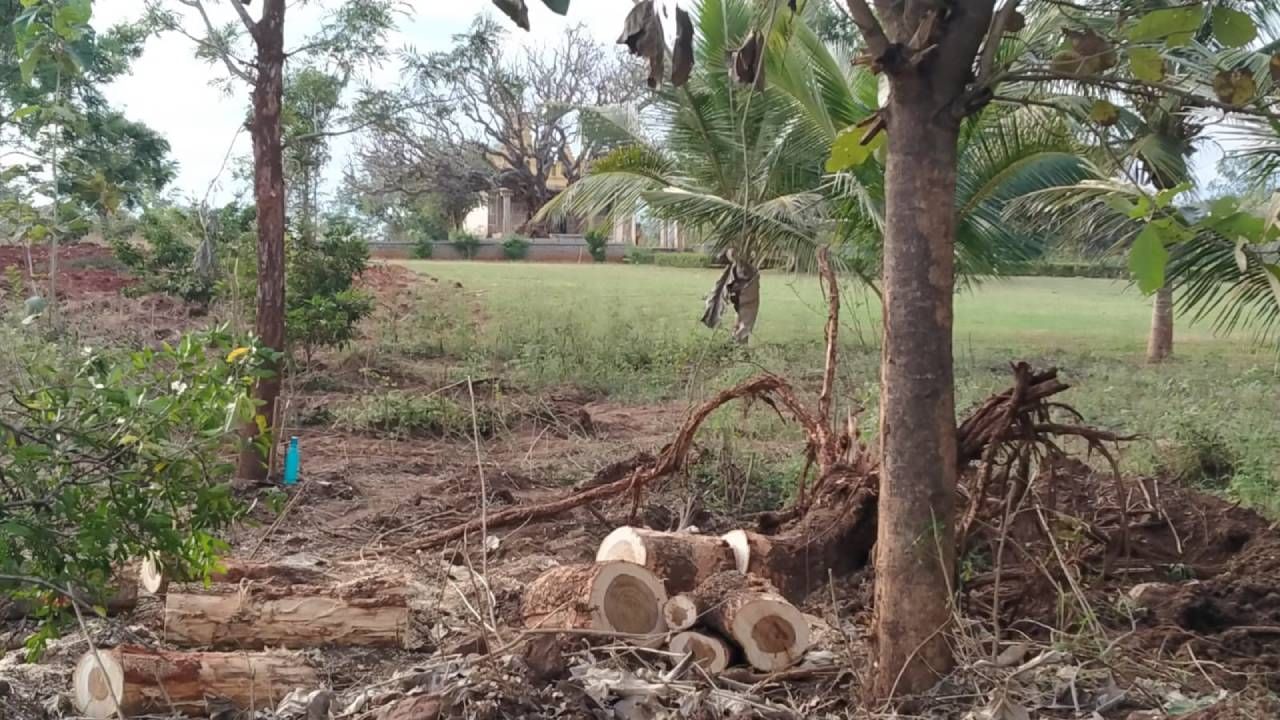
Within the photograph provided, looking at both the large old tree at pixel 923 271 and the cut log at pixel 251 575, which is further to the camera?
the cut log at pixel 251 575

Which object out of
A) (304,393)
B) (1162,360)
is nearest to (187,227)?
(304,393)

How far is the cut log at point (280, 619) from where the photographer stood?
4441 millimetres

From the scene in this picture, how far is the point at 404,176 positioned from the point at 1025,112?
28.7m

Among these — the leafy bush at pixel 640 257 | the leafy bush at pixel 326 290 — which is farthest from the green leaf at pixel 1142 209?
the leafy bush at pixel 640 257

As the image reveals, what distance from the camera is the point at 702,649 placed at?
4250 millimetres

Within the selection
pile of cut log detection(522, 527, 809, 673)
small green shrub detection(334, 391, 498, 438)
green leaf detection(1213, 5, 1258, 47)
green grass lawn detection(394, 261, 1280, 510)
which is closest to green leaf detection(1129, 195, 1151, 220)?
green leaf detection(1213, 5, 1258, 47)

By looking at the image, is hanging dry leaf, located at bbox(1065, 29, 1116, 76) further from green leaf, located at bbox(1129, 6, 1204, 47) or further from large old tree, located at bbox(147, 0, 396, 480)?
large old tree, located at bbox(147, 0, 396, 480)

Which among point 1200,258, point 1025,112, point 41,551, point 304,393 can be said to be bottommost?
Answer: point 304,393

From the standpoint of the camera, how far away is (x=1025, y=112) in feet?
34.8

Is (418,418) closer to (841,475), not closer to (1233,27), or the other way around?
(841,475)

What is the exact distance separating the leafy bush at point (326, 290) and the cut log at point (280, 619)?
7.96 m

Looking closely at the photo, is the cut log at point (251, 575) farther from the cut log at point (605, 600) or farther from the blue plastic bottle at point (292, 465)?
the blue plastic bottle at point (292, 465)

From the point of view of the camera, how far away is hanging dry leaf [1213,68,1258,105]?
316 centimetres

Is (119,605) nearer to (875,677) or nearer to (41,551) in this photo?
(41,551)
